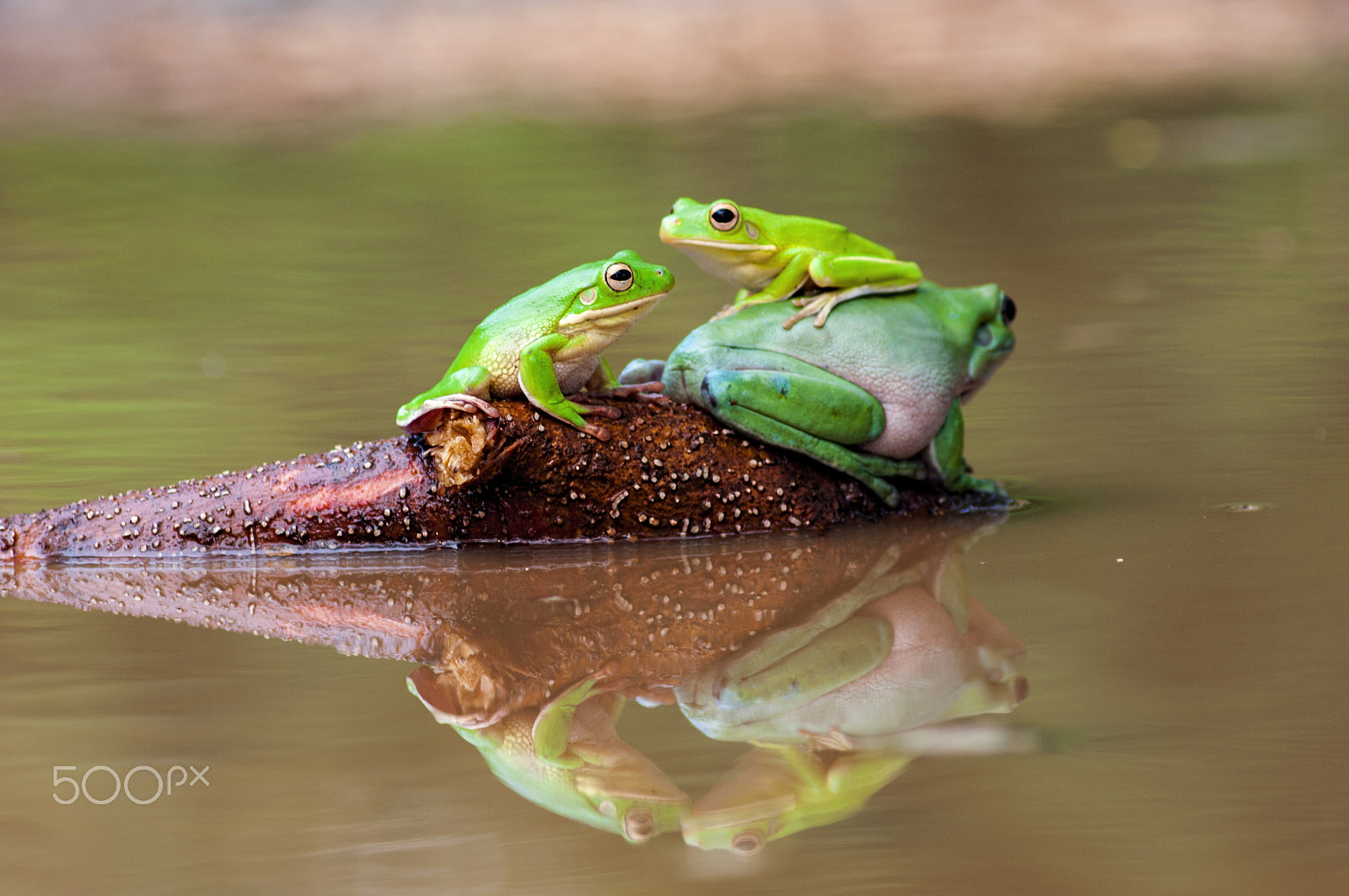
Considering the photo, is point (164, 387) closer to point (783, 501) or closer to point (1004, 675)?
point (783, 501)

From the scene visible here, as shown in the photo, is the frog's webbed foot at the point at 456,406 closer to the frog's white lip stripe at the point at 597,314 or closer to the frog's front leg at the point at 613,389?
the frog's white lip stripe at the point at 597,314

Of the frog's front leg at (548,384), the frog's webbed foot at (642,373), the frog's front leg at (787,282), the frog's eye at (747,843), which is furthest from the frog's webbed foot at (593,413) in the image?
the frog's eye at (747,843)

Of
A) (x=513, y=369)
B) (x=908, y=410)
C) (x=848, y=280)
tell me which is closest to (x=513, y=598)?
(x=513, y=369)

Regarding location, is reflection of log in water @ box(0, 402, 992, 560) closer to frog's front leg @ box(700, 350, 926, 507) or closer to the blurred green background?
frog's front leg @ box(700, 350, 926, 507)

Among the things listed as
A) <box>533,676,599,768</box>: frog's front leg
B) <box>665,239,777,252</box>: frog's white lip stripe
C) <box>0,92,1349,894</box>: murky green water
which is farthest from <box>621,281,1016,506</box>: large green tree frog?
<box>533,676,599,768</box>: frog's front leg

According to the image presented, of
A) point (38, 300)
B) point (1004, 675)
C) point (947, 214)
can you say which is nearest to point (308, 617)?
point (1004, 675)

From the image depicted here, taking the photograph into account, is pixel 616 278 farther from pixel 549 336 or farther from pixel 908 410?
pixel 908 410
